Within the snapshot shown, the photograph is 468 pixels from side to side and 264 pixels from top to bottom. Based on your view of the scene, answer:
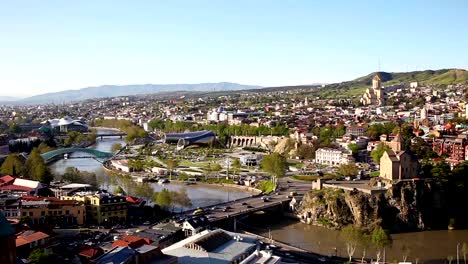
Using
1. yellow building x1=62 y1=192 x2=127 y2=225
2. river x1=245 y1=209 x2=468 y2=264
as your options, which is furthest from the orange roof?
river x1=245 y1=209 x2=468 y2=264

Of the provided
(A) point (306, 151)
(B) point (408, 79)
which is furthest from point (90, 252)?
(B) point (408, 79)

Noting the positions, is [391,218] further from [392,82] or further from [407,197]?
[392,82]

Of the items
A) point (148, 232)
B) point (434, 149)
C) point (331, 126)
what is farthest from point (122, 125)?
point (148, 232)

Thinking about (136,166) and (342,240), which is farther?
(136,166)

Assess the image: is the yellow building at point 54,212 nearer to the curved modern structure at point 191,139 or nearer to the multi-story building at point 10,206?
the multi-story building at point 10,206

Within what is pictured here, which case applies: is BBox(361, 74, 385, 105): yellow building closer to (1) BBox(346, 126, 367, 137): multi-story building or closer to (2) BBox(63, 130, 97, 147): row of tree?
(1) BBox(346, 126, 367, 137): multi-story building

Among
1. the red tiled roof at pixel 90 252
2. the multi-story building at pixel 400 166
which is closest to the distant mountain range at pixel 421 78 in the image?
the multi-story building at pixel 400 166

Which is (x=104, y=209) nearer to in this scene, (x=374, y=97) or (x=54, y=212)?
(x=54, y=212)
